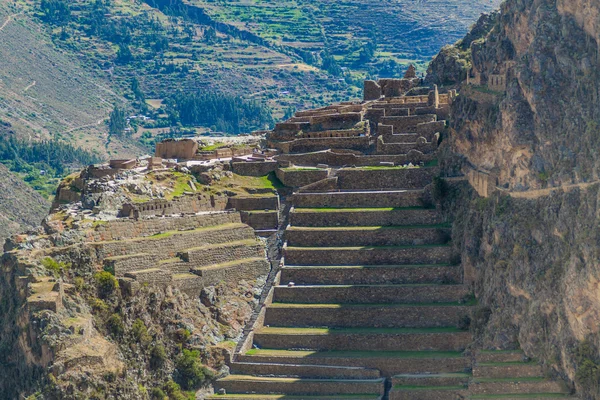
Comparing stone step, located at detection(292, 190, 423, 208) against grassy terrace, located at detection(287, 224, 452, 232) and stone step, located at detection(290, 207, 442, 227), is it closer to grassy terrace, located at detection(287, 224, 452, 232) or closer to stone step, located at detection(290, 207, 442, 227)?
stone step, located at detection(290, 207, 442, 227)

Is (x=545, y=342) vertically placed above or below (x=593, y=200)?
below

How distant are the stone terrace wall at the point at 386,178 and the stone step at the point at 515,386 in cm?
1791

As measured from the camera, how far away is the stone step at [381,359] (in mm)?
88062

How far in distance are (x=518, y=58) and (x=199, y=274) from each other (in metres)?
18.5

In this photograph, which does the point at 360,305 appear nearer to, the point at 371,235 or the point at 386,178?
the point at 371,235

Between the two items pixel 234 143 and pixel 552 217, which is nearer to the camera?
pixel 552 217

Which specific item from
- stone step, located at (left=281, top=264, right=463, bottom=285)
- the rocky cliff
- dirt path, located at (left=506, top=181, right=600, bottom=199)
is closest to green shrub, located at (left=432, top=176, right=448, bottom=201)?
the rocky cliff

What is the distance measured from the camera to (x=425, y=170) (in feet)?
329

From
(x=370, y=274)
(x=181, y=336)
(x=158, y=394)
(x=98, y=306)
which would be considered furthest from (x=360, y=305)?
(x=98, y=306)

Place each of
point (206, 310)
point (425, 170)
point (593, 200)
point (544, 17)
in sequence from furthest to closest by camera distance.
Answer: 1. point (425, 170)
2. point (206, 310)
3. point (544, 17)
4. point (593, 200)

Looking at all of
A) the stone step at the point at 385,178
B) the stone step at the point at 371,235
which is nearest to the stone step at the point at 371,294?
the stone step at the point at 371,235

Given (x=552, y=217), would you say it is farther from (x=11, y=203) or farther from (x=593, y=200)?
(x=11, y=203)

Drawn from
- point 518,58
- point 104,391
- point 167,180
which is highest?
point 518,58

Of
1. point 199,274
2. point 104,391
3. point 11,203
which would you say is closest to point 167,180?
point 199,274
